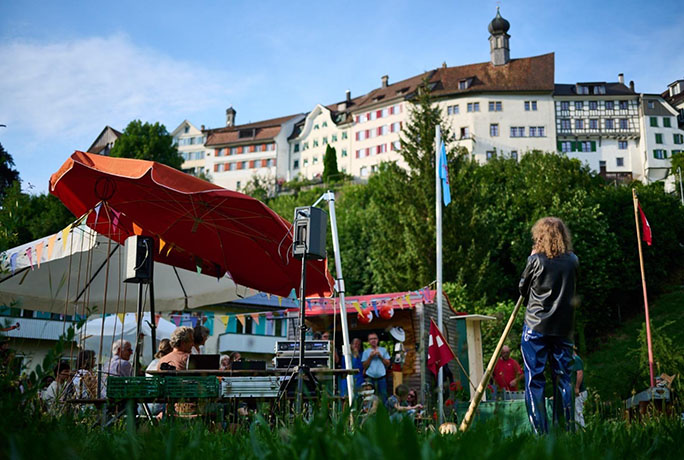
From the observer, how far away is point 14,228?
2.60 metres

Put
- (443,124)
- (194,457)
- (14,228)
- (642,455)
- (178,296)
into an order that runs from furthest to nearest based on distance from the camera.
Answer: (443,124) → (178,296) → (14,228) → (642,455) → (194,457)

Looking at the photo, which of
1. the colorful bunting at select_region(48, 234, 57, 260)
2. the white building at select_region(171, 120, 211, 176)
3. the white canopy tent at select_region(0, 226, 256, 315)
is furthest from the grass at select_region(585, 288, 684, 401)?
the white building at select_region(171, 120, 211, 176)

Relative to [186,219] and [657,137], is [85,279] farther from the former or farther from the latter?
[657,137]

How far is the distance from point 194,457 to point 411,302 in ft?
43.8

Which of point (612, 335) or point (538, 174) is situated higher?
point (538, 174)

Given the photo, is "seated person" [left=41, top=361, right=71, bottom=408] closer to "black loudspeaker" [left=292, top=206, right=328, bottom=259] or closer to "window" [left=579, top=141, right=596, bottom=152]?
"black loudspeaker" [left=292, top=206, right=328, bottom=259]

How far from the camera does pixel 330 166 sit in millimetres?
74188

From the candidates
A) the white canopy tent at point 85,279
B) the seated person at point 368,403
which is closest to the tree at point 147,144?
the white canopy tent at point 85,279

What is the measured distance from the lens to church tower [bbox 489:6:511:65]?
7381 centimetres

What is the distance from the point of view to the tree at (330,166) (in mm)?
72500

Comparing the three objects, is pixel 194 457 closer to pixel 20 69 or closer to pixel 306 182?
pixel 20 69

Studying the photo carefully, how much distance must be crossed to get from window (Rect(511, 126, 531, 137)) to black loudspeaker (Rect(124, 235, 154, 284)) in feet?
212

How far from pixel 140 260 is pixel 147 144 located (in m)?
50.1

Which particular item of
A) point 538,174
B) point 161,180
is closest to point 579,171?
point 538,174
